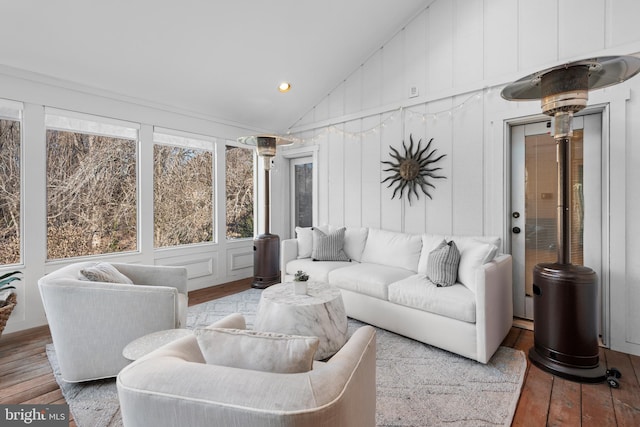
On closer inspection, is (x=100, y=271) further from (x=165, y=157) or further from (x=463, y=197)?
(x=463, y=197)

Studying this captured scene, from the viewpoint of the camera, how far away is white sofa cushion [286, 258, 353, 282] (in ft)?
11.6

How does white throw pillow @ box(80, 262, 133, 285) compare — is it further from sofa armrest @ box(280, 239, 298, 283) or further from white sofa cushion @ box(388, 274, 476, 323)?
white sofa cushion @ box(388, 274, 476, 323)

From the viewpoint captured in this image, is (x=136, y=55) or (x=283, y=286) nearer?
(x=283, y=286)

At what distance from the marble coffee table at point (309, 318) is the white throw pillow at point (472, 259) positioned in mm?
1122

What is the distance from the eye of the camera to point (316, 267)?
3643mm

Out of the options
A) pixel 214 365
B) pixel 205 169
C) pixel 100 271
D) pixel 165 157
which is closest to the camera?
pixel 214 365

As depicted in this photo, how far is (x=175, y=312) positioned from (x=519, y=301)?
3.22 metres

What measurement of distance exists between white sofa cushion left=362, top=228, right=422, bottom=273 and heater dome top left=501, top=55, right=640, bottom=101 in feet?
5.45

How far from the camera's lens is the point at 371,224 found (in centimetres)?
422

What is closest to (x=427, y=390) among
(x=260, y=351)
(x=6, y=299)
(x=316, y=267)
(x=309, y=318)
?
(x=309, y=318)

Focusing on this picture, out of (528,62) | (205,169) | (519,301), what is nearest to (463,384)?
(519,301)

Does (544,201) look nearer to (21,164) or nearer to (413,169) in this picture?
(413,169)

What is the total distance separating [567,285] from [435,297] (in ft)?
2.93

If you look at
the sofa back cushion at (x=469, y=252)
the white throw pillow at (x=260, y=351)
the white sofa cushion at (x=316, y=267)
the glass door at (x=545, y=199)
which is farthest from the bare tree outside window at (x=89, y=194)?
the glass door at (x=545, y=199)
